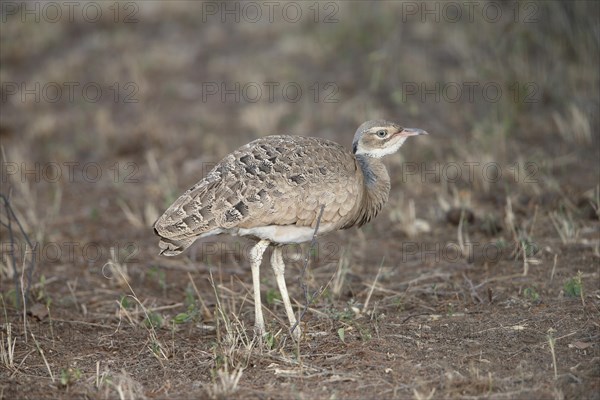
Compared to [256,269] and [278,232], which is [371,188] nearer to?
[278,232]

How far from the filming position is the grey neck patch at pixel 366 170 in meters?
6.07

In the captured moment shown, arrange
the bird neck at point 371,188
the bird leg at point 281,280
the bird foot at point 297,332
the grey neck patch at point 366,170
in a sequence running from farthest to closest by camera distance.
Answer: the grey neck patch at point 366,170 → the bird neck at point 371,188 → the bird leg at point 281,280 → the bird foot at point 297,332

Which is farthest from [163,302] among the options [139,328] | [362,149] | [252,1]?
[252,1]

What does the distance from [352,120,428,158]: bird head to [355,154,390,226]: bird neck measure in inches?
2.4

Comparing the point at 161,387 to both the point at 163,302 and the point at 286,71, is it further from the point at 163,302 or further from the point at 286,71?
the point at 286,71

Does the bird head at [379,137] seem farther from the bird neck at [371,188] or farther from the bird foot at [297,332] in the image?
the bird foot at [297,332]

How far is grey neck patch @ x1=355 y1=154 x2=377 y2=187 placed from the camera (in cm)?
607

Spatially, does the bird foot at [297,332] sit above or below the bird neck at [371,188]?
below

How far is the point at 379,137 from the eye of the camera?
6195 millimetres

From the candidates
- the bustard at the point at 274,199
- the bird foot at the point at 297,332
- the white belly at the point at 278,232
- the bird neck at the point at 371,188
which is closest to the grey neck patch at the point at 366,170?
the bird neck at the point at 371,188

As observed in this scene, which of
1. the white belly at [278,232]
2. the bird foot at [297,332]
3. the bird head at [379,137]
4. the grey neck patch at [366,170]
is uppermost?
the bird head at [379,137]

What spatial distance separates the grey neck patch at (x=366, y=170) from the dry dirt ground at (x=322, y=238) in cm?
88

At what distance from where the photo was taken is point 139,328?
6062mm

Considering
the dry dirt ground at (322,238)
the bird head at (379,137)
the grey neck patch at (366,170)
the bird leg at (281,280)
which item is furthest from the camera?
the bird head at (379,137)
